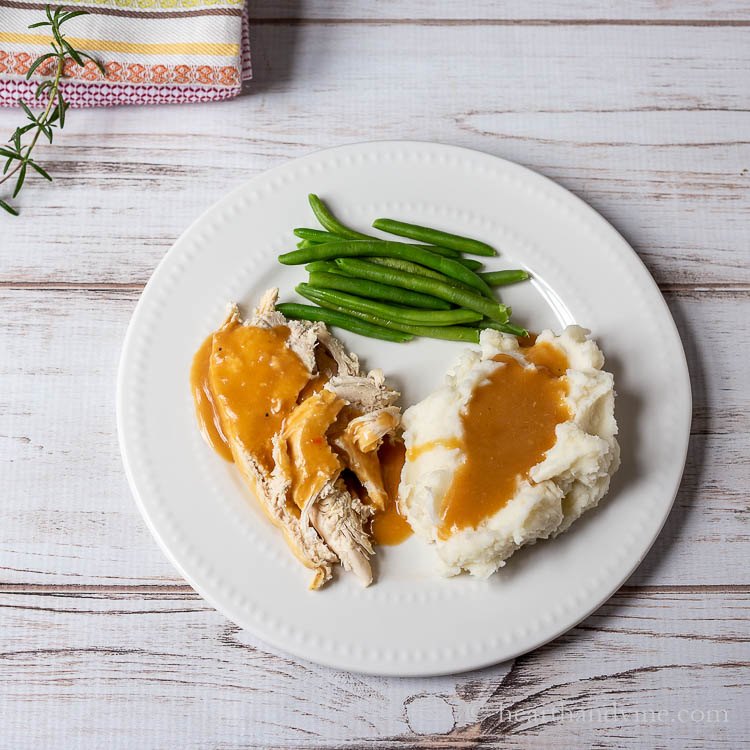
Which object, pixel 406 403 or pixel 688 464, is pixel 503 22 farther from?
pixel 688 464

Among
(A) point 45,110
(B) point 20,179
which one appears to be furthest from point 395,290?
(A) point 45,110

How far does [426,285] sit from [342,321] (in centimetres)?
49

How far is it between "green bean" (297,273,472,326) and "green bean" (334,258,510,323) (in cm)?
4

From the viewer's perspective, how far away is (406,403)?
405 cm

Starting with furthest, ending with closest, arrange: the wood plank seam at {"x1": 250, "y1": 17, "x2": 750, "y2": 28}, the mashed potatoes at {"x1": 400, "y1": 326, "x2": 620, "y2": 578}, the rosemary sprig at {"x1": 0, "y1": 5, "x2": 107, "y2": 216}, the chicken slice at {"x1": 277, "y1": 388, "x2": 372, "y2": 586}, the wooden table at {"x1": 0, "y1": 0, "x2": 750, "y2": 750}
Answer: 1. the wood plank seam at {"x1": 250, "y1": 17, "x2": 750, "y2": 28}
2. the rosemary sprig at {"x1": 0, "y1": 5, "x2": 107, "y2": 216}
3. the wooden table at {"x1": 0, "y1": 0, "x2": 750, "y2": 750}
4. the chicken slice at {"x1": 277, "y1": 388, "x2": 372, "y2": 586}
5. the mashed potatoes at {"x1": 400, "y1": 326, "x2": 620, "y2": 578}

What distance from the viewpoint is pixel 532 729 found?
3.88 metres

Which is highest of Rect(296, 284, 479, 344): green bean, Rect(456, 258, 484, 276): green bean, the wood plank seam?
the wood plank seam

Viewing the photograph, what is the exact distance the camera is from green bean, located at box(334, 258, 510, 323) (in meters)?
3.99

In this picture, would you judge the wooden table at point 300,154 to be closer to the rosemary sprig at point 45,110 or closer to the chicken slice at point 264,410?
the rosemary sprig at point 45,110

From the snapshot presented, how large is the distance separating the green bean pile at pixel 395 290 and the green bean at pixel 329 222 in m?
0.01

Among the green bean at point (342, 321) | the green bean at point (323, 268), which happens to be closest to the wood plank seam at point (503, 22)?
the green bean at point (323, 268)

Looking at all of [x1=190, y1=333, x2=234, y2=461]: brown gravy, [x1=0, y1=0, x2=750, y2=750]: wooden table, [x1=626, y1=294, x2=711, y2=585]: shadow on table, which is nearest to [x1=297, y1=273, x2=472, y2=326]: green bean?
[x1=190, y1=333, x2=234, y2=461]: brown gravy

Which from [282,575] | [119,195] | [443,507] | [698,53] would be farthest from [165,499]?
[698,53]

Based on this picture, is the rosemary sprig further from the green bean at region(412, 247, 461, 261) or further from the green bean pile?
the green bean at region(412, 247, 461, 261)
